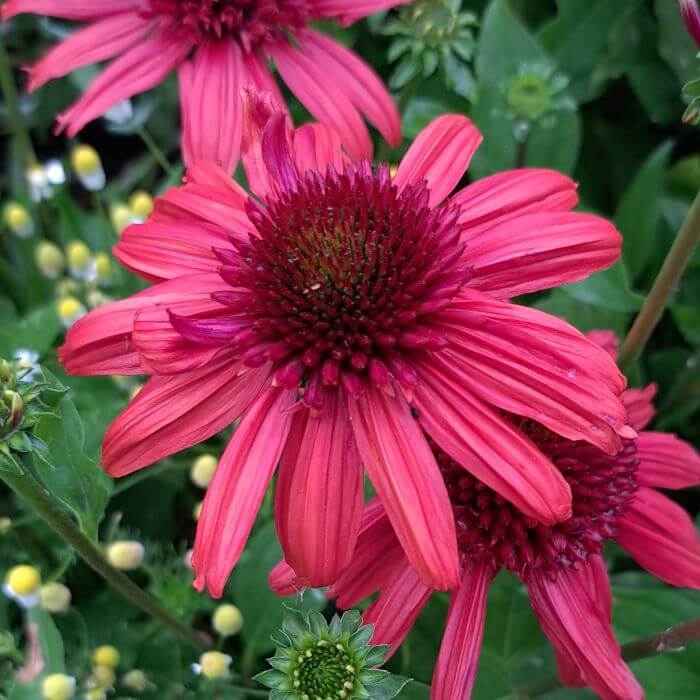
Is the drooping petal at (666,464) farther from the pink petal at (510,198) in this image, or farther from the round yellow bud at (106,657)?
the round yellow bud at (106,657)

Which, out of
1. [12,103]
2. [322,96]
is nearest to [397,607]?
[322,96]

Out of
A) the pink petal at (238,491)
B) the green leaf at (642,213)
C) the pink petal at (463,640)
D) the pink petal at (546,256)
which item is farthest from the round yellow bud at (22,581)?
the green leaf at (642,213)

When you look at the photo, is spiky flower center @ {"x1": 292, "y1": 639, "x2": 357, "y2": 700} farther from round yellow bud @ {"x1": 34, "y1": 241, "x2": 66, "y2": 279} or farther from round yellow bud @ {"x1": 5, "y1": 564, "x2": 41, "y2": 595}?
round yellow bud @ {"x1": 34, "y1": 241, "x2": 66, "y2": 279}

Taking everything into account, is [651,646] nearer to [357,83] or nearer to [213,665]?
[213,665]

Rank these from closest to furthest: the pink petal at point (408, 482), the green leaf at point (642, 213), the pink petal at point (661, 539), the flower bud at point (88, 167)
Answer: the pink petal at point (408, 482), the pink petal at point (661, 539), the flower bud at point (88, 167), the green leaf at point (642, 213)

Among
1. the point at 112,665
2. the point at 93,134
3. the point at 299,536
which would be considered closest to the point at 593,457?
the point at 299,536

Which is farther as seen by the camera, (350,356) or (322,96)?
(322,96)
